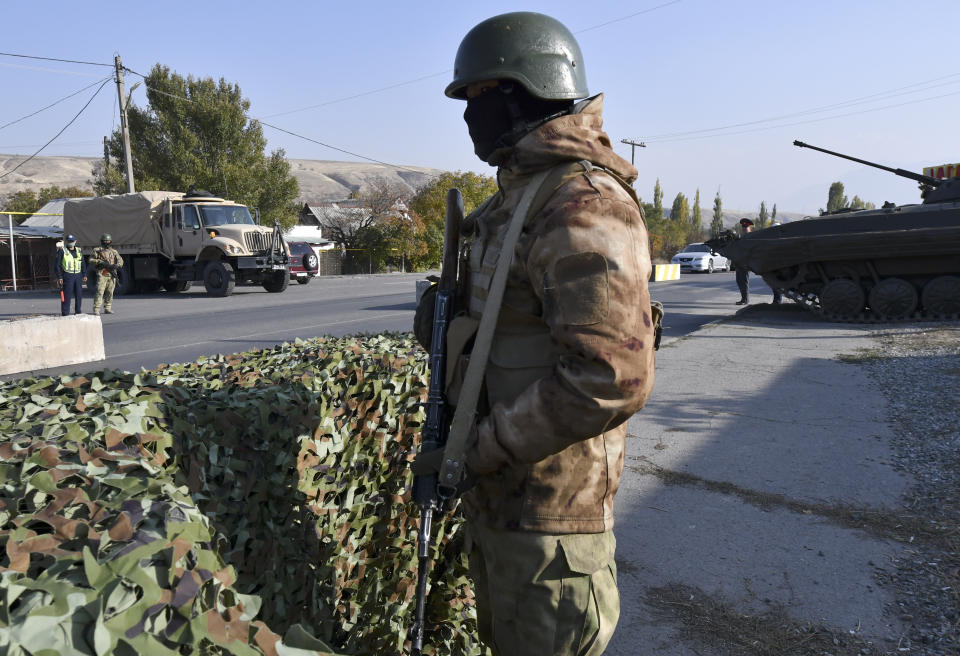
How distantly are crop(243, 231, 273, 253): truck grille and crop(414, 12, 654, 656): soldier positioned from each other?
18888mm

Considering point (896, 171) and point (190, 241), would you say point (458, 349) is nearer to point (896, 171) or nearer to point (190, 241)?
point (896, 171)

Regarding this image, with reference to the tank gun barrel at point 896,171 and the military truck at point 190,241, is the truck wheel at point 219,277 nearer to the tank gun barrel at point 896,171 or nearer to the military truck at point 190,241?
the military truck at point 190,241

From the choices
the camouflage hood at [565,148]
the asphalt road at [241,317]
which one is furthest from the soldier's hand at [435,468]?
the asphalt road at [241,317]

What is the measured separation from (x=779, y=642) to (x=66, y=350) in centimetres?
923

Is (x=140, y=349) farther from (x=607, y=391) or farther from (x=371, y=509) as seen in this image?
(x=607, y=391)

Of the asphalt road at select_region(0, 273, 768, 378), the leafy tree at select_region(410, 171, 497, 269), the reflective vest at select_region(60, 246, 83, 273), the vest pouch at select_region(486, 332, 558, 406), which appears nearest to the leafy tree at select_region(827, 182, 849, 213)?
the leafy tree at select_region(410, 171, 497, 269)

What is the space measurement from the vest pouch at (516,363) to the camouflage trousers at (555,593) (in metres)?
0.37

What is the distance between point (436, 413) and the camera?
1.99 metres

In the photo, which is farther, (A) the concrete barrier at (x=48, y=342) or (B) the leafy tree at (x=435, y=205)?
(B) the leafy tree at (x=435, y=205)

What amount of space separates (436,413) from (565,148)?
2.55 feet

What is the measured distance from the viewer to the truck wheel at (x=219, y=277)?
1978 centimetres

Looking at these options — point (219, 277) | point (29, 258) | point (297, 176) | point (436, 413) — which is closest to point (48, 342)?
point (436, 413)

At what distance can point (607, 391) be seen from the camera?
1.63 metres

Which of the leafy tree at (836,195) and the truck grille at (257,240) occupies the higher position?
the leafy tree at (836,195)
